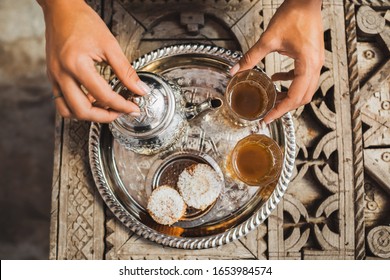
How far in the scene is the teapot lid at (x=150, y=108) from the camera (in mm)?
710

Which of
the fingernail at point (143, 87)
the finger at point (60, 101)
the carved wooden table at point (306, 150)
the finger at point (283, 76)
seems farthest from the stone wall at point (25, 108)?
the finger at point (283, 76)

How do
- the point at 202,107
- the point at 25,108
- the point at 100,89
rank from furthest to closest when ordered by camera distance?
the point at 25,108 → the point at 202,107 → the point at 100,89

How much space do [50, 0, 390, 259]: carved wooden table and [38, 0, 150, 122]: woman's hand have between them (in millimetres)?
189

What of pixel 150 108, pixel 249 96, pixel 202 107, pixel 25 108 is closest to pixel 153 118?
pixel 150 108

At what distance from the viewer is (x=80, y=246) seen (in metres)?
0.88

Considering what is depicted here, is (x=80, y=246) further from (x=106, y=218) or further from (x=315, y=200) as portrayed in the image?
(x=315, y=200)

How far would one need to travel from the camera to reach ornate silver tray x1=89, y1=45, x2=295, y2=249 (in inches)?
33.3

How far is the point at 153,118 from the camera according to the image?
723 millimetres

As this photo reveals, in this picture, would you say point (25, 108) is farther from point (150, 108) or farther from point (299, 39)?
point (299, 39)

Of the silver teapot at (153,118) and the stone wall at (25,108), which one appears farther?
the stone wall at (25,108)

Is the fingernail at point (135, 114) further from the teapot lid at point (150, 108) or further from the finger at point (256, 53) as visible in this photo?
the finger at point (256, 53)

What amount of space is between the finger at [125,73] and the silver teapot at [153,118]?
0.05 ft

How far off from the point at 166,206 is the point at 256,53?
366 millimetres
